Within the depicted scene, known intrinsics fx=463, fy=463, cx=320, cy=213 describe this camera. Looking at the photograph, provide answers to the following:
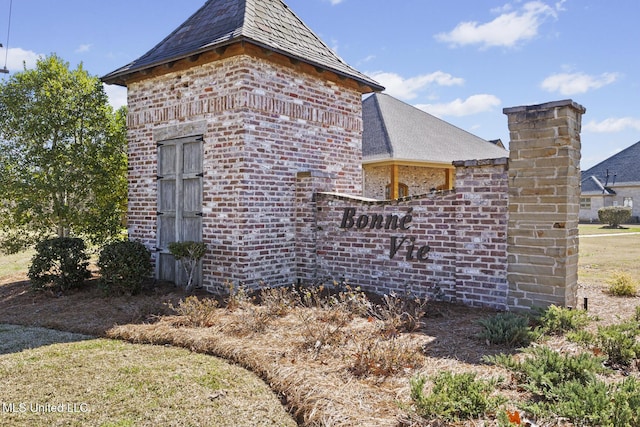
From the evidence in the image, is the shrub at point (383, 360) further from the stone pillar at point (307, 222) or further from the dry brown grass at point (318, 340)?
the stone pillar at point (307, 222)

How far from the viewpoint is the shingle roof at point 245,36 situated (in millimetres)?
7371

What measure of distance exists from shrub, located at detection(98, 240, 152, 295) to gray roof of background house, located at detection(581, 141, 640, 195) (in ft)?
129

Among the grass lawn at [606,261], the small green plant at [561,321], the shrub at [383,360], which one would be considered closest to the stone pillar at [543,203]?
the small green plant at [561,321]

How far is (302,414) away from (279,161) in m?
5.07

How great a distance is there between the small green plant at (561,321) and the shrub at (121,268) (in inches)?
235

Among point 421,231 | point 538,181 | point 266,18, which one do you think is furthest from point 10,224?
point 538,181

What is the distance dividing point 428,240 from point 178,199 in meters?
4.39

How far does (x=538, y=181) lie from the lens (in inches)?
228

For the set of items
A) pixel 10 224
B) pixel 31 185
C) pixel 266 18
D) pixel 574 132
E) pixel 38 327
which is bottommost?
pixel 38 327

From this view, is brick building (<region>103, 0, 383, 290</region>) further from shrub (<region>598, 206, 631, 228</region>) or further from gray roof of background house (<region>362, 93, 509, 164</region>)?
shrub (<region>598, 206, 631, 228</region>)

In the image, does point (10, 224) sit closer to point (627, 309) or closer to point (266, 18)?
point (266, 18)

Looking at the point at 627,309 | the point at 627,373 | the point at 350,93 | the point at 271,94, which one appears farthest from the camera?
the point at 350,93

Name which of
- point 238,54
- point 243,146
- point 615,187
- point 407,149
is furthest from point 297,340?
point 615,187

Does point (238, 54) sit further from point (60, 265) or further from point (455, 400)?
point (455, 400)
